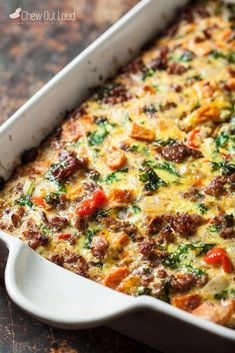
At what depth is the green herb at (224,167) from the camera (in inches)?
187

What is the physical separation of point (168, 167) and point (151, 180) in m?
0.21

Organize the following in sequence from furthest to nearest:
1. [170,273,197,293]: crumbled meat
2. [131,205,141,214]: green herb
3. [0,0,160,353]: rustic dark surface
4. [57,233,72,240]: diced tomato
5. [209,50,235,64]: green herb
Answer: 1. [0,0,160,353]: rustic dark surface
2. [209,50,235,64]: green herb
3. [131,205,141,214]: green herb
4. [57,233,72,240]: diced tomato
5. [170,273,197,293]: crumbled meat

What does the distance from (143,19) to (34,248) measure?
2.64 metres

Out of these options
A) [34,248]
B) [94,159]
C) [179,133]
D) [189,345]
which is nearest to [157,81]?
[179,133]

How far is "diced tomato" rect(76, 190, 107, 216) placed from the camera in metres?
4.52

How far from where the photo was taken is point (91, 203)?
14.9ft

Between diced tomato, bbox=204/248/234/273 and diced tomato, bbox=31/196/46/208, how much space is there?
1177mm

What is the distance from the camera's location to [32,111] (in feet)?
16.3

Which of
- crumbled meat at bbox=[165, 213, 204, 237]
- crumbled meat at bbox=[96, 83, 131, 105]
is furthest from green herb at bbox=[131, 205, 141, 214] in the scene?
crumbled meat at bbox=[96, 83, 131, 105]

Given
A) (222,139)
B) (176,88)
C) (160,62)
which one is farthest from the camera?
(160,62)

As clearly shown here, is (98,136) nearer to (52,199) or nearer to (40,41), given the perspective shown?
(52,199)

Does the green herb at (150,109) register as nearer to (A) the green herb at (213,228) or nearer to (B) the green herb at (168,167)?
(B) the green herb at (168,167)

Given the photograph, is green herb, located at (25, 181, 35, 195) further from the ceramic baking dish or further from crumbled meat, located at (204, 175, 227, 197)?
crumbled meat, located at (204, 175, 227, 197)

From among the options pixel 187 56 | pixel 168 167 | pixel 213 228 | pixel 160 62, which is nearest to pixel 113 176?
pixel 168 167
